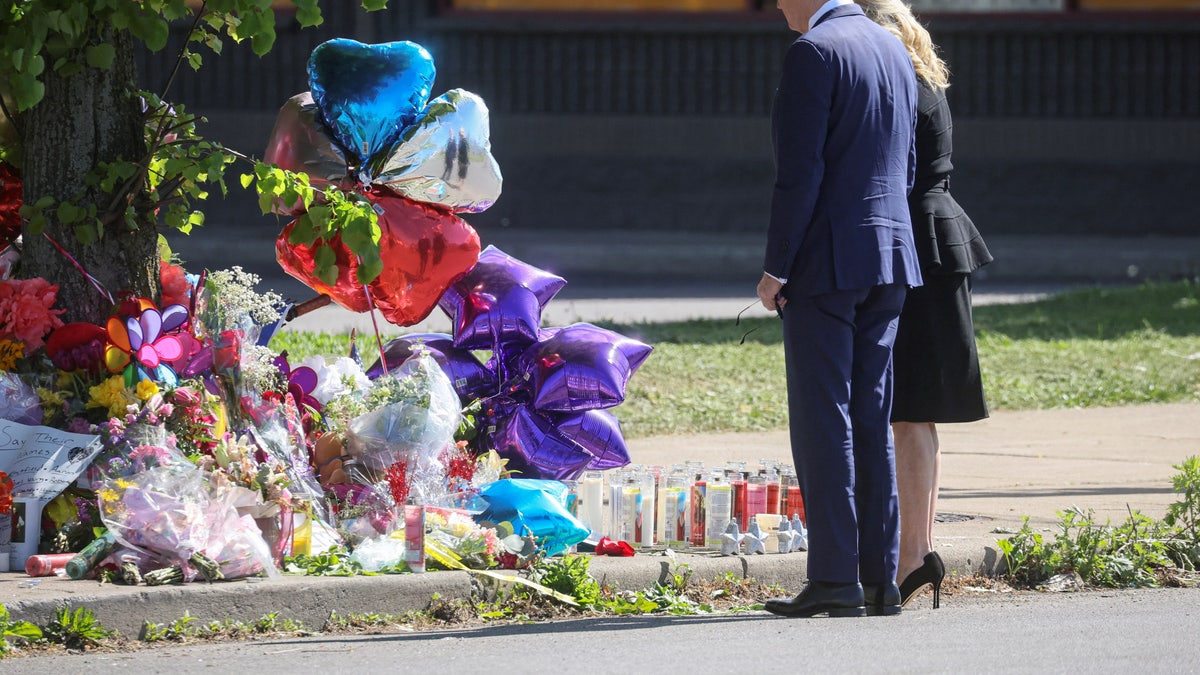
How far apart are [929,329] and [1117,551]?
1303 mm

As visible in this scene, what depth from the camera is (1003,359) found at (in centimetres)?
1051

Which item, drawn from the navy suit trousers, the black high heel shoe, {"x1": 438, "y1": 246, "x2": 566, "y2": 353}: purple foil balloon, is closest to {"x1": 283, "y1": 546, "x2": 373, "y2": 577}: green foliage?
{"x1": 438, "y1": 246, "x2": 566, "y2": 353}: purple foil balloon

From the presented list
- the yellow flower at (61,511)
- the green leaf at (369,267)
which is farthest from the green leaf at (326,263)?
the yellow flower at (61,511)

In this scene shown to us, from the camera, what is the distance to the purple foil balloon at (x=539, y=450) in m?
6.29

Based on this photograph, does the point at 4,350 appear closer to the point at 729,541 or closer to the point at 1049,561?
the point at 729,541

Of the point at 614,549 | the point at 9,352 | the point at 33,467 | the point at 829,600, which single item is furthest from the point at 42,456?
the point at 829,600

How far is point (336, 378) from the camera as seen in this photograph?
6348 mm

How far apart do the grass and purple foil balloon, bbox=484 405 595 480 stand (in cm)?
227

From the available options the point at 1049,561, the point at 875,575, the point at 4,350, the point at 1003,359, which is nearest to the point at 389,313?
the point at 4,350

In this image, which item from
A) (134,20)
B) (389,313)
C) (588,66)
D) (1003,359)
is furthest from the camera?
(588,66)

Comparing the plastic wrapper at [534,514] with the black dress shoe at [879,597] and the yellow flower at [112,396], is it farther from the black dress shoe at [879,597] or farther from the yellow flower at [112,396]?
the yellow flower at [112,396]

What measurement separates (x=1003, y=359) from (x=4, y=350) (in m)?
6.68

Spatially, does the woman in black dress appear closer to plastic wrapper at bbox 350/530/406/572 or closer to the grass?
plastic wrapper at bbox 350/530/406/572

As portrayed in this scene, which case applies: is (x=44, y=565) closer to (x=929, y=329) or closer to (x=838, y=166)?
(x=838, y=166)
